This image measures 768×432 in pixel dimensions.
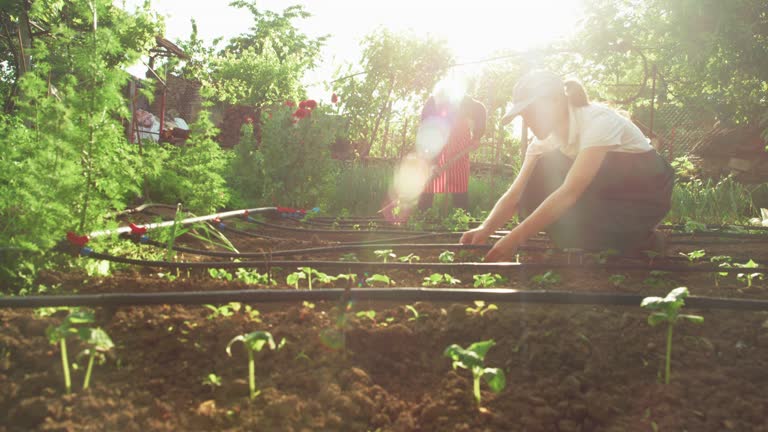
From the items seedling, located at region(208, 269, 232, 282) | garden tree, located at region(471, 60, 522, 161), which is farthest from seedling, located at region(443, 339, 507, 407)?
garden tree, located at region(471, 60, 522, 161)

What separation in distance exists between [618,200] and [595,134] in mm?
738

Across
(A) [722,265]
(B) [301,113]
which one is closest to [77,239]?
(A) [722,265]

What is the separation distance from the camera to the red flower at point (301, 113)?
19.9 feet

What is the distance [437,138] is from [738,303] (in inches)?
197

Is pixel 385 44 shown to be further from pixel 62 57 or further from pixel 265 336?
pixel 265 336

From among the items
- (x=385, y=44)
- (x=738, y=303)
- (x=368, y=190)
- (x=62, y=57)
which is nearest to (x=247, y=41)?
(x=385, y=44)

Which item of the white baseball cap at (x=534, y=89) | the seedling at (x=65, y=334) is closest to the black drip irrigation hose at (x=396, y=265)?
the white baseball cap at (x=534, y=89)

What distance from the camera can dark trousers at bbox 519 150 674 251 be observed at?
10.2ft

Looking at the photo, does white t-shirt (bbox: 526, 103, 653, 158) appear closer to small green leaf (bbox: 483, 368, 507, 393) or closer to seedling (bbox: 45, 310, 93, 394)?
small green leaf (bbox: 483, 368, 507, 393)

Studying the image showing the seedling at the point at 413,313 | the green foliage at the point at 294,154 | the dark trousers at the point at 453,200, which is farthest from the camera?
the dark trousers at the point at 453,200

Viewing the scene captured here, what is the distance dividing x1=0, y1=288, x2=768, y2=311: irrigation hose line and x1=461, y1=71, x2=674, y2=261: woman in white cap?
3.15 ft

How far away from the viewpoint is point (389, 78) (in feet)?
30.2

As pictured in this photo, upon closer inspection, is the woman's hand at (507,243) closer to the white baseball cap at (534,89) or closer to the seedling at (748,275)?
the white baseball cap at (534,89)

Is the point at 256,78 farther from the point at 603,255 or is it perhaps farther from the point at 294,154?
the point at 603,255
